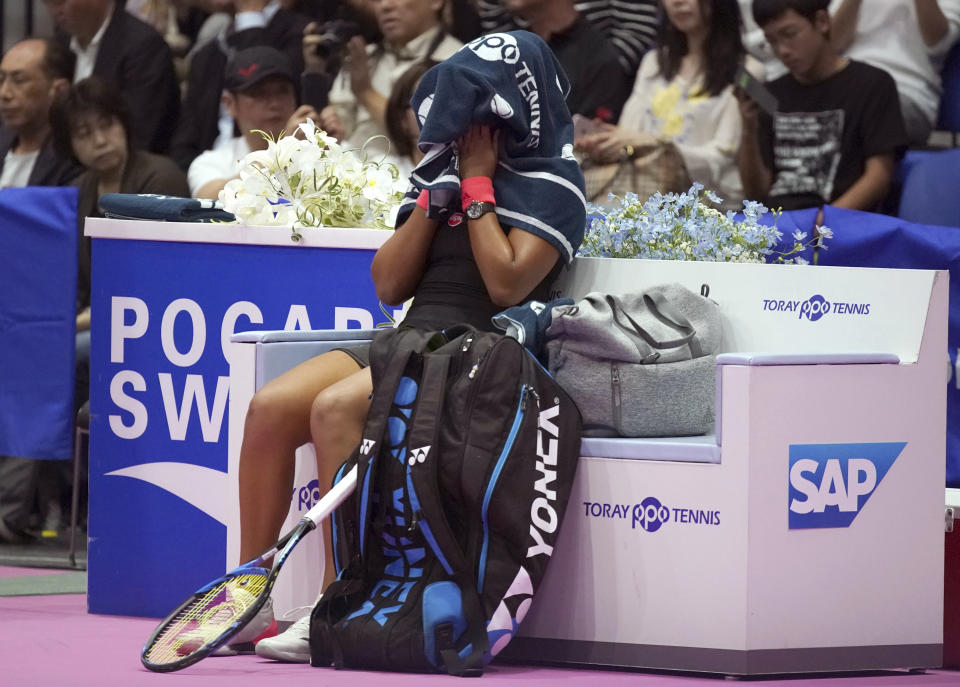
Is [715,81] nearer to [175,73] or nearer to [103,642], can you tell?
[175,73]

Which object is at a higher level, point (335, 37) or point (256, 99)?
point (335, 37)

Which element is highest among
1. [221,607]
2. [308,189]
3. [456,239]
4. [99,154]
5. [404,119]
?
[404,119]

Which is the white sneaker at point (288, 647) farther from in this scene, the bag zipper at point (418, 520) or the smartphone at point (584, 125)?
the smartphone at point (584, 125)

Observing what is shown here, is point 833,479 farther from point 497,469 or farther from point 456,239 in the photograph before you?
point 456,239

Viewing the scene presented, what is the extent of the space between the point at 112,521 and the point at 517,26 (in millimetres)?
2681

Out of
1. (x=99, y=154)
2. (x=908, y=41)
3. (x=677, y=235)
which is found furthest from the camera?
(x=99, y=154)

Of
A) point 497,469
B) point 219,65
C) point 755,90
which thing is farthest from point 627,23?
point 497,469

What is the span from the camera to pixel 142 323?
146 inches

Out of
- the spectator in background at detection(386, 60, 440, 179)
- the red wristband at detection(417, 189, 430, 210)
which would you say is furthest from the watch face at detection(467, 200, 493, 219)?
the spectator in background at detection(386, 60, 440, 179)

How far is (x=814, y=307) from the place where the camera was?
2.99 meters

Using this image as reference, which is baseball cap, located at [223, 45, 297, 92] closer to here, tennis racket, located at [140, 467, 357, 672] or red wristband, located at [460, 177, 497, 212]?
red wristband, located at [460, 177, 497, 212]

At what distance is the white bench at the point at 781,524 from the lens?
8.72 ft

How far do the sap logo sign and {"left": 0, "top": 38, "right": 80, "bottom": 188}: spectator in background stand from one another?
4629mm

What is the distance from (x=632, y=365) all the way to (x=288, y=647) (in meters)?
0.89
